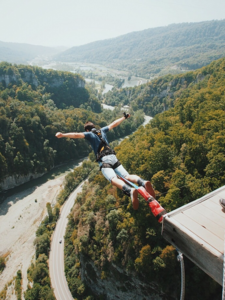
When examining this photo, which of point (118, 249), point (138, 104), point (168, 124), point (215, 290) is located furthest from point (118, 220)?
point (138, 104)

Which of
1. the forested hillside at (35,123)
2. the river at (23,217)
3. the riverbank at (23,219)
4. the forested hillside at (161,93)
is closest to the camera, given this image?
the riverbank at (23,219)

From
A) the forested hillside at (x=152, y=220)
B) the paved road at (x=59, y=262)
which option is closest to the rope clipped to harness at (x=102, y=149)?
the forested hillside at (x=152, y=220)

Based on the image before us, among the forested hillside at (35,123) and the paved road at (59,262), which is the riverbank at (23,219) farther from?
the forested hillside at (35,123)

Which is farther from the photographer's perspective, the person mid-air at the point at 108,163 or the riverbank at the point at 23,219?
the riverbank at the point at 23,219

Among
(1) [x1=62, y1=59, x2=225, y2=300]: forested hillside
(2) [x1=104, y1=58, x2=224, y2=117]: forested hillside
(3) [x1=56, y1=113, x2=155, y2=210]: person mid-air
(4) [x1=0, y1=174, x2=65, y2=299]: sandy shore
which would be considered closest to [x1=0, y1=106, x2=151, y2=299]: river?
(4) [x1=0, y1=174, x2=65, y2=299]: sandy shore

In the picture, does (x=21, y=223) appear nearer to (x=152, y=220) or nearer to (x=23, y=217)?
(x=23, y=217)

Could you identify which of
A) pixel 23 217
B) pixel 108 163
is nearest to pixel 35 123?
pixel 23 217

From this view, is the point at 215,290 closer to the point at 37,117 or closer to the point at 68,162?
the point at 68,162
